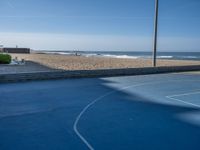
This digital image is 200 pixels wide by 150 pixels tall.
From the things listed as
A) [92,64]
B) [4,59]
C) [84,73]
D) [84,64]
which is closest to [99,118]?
[84,73]

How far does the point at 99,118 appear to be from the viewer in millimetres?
6180

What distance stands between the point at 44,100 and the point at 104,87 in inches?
127

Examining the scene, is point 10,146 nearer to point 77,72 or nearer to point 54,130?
point 54,130

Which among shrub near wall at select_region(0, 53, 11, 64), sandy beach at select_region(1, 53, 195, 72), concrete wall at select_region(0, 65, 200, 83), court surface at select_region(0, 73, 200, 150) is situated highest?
shrub near wall at select_region(0, 53, 11, 64)

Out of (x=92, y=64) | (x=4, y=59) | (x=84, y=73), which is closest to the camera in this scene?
(x=84, y=73)

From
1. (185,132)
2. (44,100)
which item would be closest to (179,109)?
(185,132)

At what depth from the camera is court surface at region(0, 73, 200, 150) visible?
4.61 metres

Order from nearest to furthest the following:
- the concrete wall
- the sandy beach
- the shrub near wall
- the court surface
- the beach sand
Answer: the court surface → the concrete wall → the sandy beach → the shrub near wall → the beach sand

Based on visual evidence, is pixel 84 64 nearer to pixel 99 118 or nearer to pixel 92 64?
pixel 92 64

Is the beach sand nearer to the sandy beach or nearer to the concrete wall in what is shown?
the sandy beach

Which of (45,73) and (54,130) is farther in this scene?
(45,73)

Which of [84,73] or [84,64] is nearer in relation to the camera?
[84,73]

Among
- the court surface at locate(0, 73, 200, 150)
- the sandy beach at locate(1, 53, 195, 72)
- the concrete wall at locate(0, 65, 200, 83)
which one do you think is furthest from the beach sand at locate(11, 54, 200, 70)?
the court surface at locate(0, 73, 200, 150)

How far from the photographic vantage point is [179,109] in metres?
7.05
